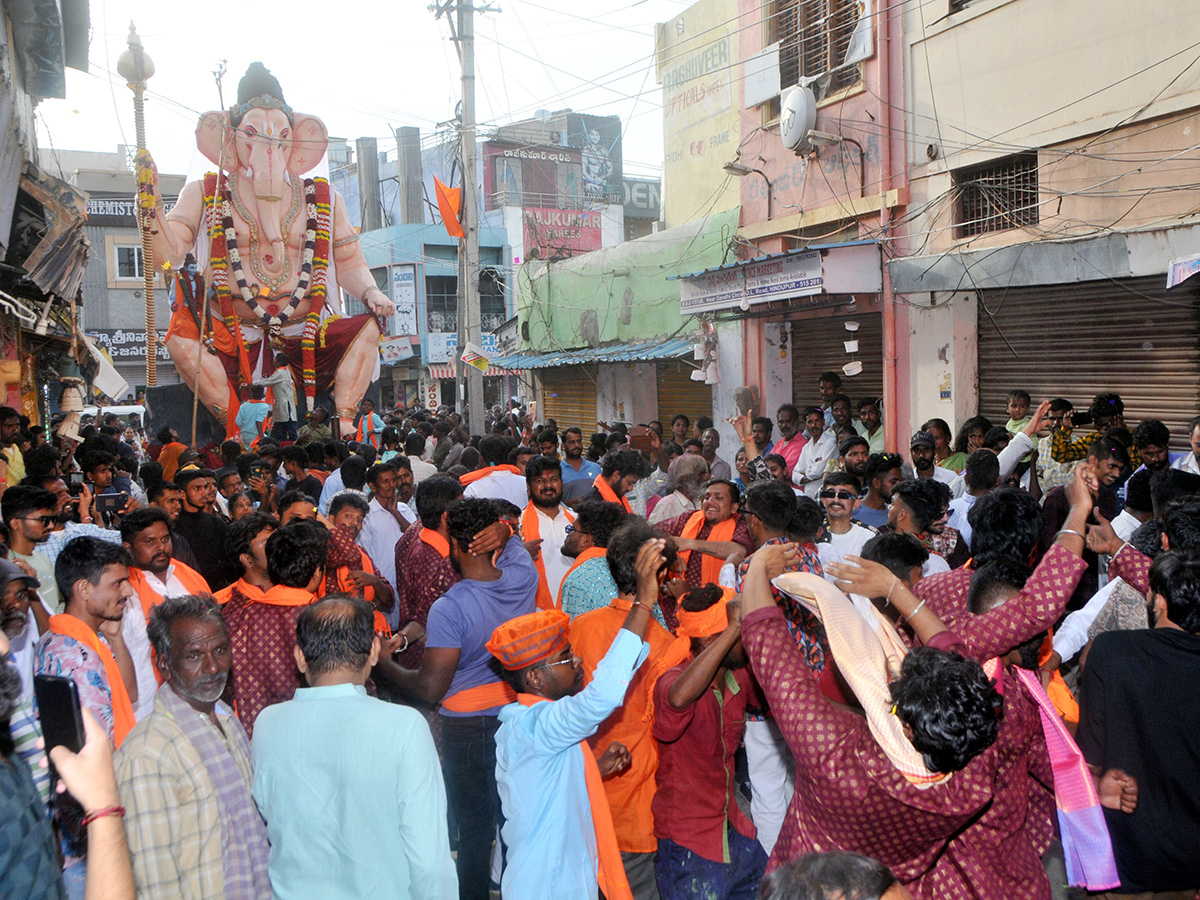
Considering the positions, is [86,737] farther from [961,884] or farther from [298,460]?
[298,460]

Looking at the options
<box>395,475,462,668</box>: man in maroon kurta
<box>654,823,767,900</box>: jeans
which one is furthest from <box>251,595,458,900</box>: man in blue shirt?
<box>395,475,462,668</box>: man in maroon kurta

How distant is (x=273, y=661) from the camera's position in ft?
11.8

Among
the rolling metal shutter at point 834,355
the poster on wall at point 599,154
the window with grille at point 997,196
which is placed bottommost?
the rolling metal shutter at point 834,355

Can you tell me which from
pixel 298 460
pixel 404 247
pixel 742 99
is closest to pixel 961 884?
pixel 298 460

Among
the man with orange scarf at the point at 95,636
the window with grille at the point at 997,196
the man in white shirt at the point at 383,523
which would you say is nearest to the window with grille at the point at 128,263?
the window with grille at the point at 997,196

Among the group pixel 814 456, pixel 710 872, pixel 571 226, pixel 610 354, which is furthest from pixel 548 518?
pixel 571 226

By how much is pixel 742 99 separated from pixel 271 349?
7181 millimetres

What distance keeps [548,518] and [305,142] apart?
25.9ft

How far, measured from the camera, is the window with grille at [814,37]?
11211mm

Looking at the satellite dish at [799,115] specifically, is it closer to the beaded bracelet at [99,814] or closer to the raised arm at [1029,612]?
the raised arm at [1029,612]

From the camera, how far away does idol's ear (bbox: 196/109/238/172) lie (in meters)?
11.0

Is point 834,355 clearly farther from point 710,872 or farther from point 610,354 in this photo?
point 710,872

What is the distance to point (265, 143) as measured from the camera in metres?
11.2

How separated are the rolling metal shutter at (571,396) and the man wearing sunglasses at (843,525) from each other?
12710 millimetres
